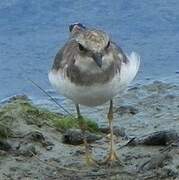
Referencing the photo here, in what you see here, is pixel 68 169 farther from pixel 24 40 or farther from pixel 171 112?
pixel 24 40

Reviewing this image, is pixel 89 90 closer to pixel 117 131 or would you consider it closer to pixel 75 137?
pixel 75 137

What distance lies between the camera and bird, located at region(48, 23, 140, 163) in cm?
642

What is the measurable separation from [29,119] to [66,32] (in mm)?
2554

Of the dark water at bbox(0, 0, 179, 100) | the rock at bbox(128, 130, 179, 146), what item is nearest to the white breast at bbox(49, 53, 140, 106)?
the rock at bbox(128, 130, 179, 146)

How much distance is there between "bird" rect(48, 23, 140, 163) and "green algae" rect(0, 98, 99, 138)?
76 cm

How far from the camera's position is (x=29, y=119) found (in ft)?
25.4

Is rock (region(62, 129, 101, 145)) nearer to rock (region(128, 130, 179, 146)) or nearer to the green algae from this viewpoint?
the green algae

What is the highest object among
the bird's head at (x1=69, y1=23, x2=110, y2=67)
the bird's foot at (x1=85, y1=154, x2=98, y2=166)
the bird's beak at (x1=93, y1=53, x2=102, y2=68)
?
the bird's head at (x1=69, y1=23, x2=110, y2=67)

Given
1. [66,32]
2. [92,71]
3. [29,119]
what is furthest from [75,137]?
[66,32]

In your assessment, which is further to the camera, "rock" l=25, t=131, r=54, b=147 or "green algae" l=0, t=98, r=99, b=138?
"green algae" l=0, t=98, r=99, b=138

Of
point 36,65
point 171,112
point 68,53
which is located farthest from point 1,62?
point 68,53

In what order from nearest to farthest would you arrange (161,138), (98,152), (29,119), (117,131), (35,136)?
(161,138) < (35,136) < (98,152) < (29,119) < (117,131)

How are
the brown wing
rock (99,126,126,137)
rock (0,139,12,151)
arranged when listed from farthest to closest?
rock (99,126,126,137), rock (0,139,12,151), the brown wing

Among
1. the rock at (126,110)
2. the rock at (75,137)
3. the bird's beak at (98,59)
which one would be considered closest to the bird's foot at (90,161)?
the rock at (75,137)
